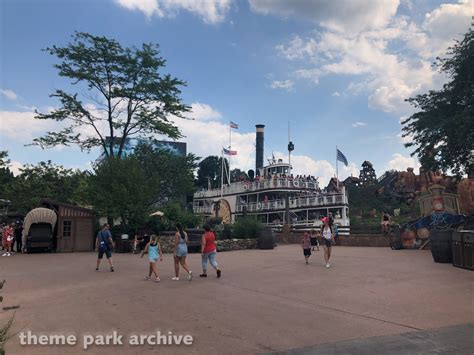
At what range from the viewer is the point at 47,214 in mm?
21547

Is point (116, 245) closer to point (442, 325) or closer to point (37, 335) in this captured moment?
point (37, 335)

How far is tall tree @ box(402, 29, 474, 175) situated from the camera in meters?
16.8

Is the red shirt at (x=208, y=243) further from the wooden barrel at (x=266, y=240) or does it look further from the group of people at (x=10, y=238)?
the group of people at (x=10, y=238)

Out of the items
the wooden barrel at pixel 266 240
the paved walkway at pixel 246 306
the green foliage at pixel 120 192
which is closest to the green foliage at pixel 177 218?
the green foliage at pixel 120 192

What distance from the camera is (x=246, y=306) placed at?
742cm

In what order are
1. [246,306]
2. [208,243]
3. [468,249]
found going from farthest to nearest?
[468,249] < [208,243] < [246,306]

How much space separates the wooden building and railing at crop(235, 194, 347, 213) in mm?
19062

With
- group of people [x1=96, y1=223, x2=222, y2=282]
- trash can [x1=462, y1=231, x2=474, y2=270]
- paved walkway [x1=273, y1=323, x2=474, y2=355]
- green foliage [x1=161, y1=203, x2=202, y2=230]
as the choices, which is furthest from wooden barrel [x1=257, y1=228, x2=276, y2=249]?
paved walkway [x1=273, y1=323, x2=474, y2=355]

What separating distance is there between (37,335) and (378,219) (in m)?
42.6

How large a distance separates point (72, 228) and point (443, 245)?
1838 centimetres

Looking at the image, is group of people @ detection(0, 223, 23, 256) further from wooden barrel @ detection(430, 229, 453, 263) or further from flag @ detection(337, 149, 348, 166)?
flag @ detection(337, 149, 348, 166)

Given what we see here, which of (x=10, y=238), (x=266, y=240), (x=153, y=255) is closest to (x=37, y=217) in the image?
(x=10, y=238)

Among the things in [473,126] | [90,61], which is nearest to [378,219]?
[473,126]

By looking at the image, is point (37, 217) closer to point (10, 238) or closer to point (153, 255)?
point (10, 238)
